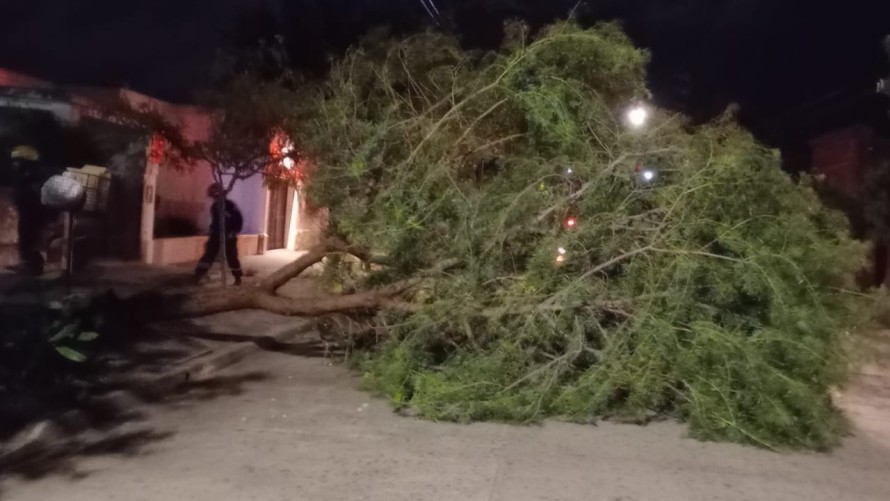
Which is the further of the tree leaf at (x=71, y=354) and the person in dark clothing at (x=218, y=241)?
the person in dark clothing at (x=218, y=241)

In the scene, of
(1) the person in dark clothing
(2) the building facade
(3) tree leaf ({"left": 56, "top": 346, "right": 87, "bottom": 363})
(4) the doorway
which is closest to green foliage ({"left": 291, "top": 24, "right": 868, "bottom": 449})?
(2) the building facade

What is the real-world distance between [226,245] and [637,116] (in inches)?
288

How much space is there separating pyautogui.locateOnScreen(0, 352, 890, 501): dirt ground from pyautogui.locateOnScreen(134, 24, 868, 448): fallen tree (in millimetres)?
386

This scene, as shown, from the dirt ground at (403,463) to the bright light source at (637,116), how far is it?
306 centimetres

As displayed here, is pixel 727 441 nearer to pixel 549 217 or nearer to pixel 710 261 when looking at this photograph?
pixel 710 261

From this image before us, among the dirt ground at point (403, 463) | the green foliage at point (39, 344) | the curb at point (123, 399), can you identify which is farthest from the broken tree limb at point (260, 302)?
the dirt ground at point (403, 463)

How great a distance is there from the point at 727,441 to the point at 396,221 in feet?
11.5

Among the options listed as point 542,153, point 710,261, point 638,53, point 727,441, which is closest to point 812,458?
point 727,441

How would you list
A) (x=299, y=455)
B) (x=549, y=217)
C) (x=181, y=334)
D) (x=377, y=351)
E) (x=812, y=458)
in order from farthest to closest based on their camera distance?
(x=181, y=334) < (x=377, y=351) < (x=549, y=217) < (x=812, y=458) < (x=299, y=455)

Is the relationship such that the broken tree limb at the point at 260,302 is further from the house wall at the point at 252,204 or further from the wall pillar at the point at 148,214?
the house wall at the point at 252,204

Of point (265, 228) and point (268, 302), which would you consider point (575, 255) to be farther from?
point (265, 228)

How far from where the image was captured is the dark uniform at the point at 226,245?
570 inches

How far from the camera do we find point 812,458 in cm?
731

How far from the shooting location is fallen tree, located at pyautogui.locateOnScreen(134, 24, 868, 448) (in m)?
7.90
